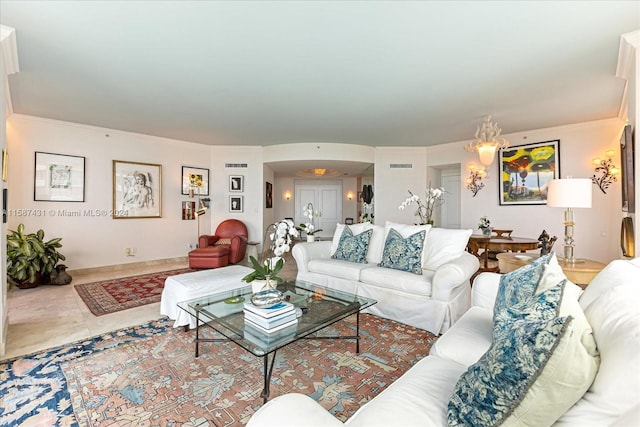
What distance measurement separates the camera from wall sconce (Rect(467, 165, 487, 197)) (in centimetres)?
595

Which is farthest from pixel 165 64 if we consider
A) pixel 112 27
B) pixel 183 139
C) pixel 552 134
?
pixel 552 134

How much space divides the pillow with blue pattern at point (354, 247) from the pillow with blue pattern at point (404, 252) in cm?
30

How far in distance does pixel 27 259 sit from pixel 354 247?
4.40 metres

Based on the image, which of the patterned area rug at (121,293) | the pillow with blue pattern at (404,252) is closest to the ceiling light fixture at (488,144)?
the pillow with blue pattern at (404,252)

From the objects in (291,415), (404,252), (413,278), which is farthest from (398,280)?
(291,415)

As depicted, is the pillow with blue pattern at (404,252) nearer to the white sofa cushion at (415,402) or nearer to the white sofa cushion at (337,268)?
the white sofa cushion at (337,268)

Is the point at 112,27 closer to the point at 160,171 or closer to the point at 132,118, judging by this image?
the point at 132,118

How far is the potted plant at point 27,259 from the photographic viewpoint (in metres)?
3.71

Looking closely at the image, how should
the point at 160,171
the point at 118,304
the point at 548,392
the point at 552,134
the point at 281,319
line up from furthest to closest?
the point at 160,171, the point at 552,134, the point at 118,304, the point at 281,319, the point at 548,392

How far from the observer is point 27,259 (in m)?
3.78

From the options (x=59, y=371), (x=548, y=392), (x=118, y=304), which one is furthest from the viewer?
(x=118, y=304)

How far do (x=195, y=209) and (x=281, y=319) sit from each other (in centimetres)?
514

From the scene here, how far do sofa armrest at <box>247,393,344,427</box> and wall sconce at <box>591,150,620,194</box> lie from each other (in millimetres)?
5989

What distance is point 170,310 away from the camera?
2777 millimetres
